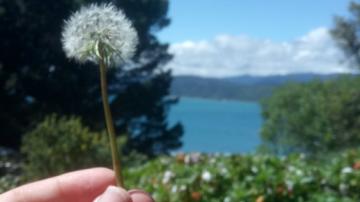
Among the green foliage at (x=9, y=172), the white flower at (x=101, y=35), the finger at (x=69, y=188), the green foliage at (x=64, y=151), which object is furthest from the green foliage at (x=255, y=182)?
the white flower at (x=101, y=35)

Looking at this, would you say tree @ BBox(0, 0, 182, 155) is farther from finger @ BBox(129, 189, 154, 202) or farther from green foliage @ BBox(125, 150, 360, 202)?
finger @ BBox(129, 189, 154, 202)

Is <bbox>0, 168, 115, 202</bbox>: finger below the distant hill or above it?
above

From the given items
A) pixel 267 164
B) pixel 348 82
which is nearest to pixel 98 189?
pixel 267 164

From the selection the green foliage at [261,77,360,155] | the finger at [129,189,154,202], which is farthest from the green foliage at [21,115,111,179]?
the finger at [129,189,154,202]

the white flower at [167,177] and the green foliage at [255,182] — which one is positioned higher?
the white flower at [167,177]

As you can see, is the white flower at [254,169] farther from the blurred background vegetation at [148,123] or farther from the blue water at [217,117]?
the blue water at [217,117]

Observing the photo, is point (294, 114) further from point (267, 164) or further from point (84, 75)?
point (267, 164)
